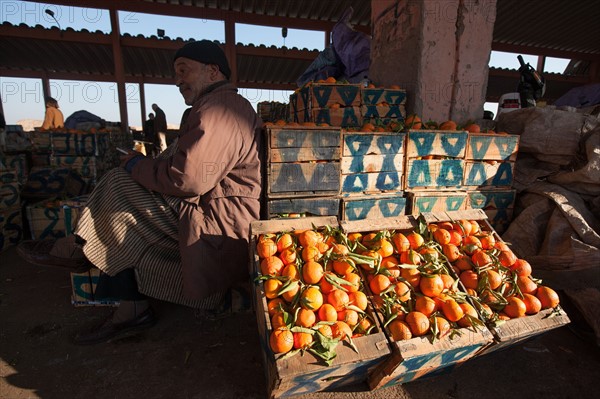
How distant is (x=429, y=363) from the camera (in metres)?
1.56

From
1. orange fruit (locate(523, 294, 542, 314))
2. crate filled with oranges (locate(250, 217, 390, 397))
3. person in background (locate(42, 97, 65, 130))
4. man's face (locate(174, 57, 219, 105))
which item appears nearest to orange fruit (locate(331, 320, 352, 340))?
crate filled with oranges (locate(250, 217, 390, 397))

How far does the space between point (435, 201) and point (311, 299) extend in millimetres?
1963

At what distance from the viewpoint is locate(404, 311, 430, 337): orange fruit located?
4.96 ft

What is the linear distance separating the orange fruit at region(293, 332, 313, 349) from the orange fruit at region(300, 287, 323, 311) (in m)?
0.14

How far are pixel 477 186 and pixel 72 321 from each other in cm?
370

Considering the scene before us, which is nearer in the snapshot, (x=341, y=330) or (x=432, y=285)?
(x=341, y=330)

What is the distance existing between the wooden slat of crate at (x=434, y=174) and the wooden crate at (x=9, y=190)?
462 centimetres

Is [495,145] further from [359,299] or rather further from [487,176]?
[359,299]

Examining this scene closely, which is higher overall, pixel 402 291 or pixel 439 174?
pixel 439 174

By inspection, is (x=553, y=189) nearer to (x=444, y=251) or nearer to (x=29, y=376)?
(x=444, y=251)

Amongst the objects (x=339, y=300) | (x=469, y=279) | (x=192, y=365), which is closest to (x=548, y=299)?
(x=469, y=279)

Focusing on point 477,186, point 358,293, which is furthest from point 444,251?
point 477,186

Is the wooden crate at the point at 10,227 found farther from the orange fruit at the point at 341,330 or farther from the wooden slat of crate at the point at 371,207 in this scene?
the orange fruit at the point at 341,330

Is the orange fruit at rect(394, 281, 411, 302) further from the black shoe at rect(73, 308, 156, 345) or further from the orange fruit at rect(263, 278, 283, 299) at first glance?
the black shoe at rect(73, 308, 156, 345)
